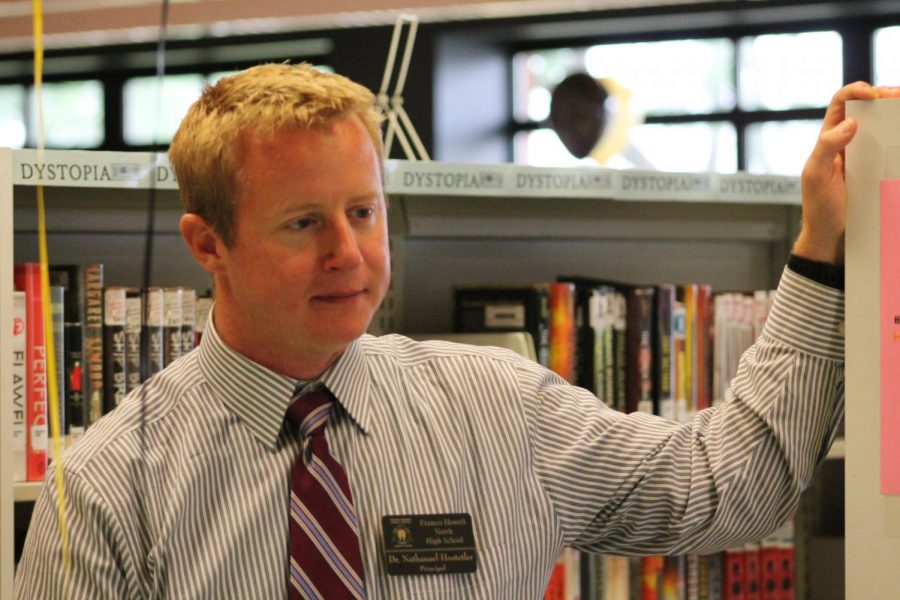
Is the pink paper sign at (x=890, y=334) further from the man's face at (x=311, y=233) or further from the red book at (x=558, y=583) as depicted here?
the red book at (x=558, y=583)

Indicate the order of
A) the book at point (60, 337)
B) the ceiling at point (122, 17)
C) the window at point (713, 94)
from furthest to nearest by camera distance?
the window at point (713, 94)
the book at point (60, 337)
the ceiling at point (122, 17)

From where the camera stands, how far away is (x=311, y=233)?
1.22 metres

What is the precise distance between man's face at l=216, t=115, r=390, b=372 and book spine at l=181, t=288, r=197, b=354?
73 cm

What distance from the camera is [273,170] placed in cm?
122

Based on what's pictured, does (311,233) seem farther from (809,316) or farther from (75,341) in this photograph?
(75,341)

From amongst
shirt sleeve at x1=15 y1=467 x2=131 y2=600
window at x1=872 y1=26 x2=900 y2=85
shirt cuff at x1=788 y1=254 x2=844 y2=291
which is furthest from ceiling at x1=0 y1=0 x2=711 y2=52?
window at x1=872 y1=26 x2=900 y2=85

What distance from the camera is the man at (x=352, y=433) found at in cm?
121

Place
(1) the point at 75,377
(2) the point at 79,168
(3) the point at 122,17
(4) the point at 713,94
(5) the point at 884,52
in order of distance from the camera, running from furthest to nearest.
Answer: (4) the point at 713,94 → (5) the point at 884,52 → (1) the point at 75,377 → (2) the point at 79,168 → (3) the point at 122,17

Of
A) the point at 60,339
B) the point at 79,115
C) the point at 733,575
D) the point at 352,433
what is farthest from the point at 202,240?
the point at 79,115

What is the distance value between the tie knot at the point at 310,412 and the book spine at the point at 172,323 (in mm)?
666

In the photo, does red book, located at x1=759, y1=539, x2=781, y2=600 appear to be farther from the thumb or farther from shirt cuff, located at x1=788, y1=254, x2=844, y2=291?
the thumb

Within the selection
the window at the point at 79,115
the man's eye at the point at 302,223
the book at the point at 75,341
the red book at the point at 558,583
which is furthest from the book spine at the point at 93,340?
the window at the point at 79,115

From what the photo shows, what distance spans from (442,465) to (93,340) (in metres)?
0.79

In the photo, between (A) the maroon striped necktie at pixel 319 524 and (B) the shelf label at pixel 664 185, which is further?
(B) the shelf label at pixel 664 185
